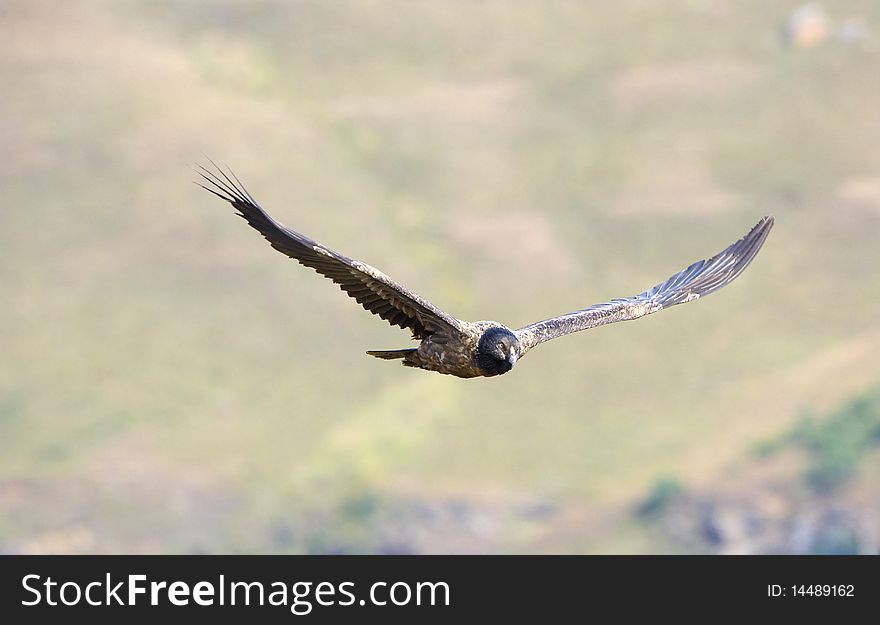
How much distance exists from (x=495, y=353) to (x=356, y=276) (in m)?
2.16

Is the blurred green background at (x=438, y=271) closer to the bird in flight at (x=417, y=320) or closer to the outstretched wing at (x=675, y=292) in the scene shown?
the outstretched wing at (x=675, y=292)

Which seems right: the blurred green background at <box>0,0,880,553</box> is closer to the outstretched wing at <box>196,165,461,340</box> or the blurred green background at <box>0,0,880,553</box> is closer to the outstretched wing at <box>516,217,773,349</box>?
the outstretched wing at <box>516,217,773,349</box>

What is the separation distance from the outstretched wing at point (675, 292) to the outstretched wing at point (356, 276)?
2.18m

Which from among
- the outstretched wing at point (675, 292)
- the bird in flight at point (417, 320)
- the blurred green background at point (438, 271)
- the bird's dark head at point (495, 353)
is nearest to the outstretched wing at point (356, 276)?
the bird in flight at point (417, 320)

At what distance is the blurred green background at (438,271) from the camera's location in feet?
371

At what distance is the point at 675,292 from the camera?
32344 mm

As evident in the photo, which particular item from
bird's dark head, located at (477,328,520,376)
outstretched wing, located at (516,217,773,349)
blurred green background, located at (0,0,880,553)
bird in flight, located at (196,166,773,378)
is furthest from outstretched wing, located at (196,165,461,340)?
blurred green background, located at (0,0,880,553)

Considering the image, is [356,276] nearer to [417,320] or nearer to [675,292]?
[417,320]

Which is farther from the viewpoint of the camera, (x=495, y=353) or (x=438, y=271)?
(x=438, y=271)

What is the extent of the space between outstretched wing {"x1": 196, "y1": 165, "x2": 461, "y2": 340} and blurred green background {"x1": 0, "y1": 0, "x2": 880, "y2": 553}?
264 feet

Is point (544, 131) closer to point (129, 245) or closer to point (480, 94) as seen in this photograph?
point (480, 94)

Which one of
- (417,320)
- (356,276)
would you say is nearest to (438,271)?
(417,320)

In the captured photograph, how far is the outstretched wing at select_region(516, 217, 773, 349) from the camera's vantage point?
29547mm

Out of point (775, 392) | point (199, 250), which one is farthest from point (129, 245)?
point (775, 392)
